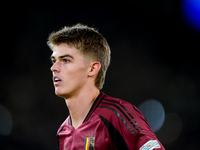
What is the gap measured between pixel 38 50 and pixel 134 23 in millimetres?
2979

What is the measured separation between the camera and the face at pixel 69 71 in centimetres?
180

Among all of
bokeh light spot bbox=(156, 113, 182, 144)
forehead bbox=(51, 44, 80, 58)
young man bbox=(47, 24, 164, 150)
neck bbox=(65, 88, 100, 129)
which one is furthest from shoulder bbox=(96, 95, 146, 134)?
bokeh light spot bbox=(156, 113, 182, 144)

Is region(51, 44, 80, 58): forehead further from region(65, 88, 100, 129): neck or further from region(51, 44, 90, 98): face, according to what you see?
region(65, 88, 100, 129): neck

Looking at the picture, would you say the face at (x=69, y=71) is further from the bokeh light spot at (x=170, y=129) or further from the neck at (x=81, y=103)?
the bokeh light spot at (x=170, y=129)

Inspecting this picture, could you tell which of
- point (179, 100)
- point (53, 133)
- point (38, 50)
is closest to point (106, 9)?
point (38, 50)

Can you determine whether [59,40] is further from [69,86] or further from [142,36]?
[142,36]

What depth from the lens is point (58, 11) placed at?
7312 mm

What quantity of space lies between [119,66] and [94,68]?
18.4 feet

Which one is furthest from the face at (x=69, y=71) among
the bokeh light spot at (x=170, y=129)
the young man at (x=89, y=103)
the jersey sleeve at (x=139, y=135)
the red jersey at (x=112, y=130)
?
the bokeh light spot at (x=170, y=129)

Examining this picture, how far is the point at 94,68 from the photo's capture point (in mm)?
1909

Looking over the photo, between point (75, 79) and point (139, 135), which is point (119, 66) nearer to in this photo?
point (75, 79)

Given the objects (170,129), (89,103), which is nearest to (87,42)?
(89,103)

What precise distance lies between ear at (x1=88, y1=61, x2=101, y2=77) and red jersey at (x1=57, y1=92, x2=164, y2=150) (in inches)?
6.9

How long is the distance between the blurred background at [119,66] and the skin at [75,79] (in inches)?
209
